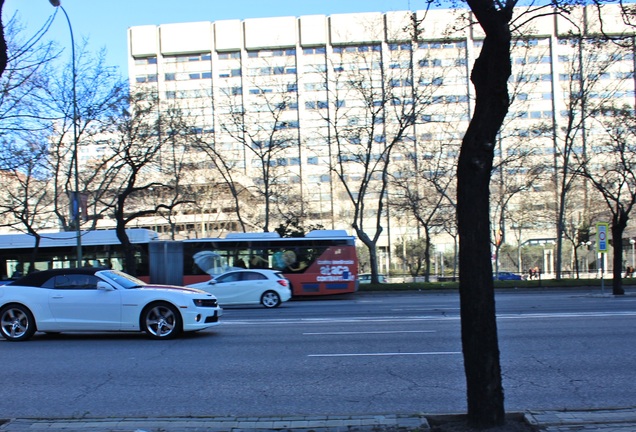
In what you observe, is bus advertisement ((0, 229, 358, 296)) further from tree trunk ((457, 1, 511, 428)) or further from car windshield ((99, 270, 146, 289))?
tree trunk ((457, 1, 511, 428))

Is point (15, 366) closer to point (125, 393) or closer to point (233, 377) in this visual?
point (125, 393)

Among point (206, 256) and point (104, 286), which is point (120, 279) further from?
point (206, 256)

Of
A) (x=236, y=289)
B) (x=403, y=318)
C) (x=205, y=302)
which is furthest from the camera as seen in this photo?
(x=236, y=289)

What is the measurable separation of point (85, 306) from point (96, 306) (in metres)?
0.24

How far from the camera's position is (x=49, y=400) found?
726 centimetres

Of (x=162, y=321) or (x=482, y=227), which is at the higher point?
(x=482, y=227)

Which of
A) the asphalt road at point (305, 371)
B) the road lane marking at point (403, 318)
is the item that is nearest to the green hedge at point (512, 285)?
the road lane marking at point (403, 318)

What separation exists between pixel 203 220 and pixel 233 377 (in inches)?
1935

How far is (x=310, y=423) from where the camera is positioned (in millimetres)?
5852

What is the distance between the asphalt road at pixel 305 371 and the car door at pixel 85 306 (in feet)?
1.27

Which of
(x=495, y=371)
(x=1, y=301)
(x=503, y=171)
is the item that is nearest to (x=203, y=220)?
(x=503, y=171)

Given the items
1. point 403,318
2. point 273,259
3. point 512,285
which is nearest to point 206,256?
point 273,259

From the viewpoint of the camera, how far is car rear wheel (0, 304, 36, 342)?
12.2m

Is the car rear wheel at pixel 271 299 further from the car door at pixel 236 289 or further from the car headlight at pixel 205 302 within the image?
the car headlight at pixel 205 302
